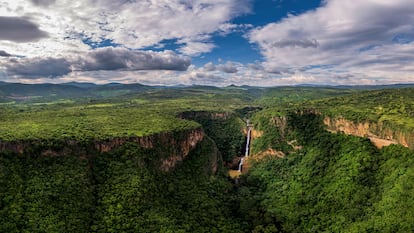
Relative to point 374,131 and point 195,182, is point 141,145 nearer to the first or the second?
point 195,182

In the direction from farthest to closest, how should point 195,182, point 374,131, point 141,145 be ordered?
point 195,182
point 374,131
point 141,145

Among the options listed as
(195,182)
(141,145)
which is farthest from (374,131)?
(141,145)

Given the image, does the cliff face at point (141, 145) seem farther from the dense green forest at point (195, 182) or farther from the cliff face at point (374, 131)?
the cliff face at point (374, 131)

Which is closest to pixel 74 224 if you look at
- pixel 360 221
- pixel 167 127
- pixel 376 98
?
pixel 167 127

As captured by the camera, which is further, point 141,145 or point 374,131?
point 374,131

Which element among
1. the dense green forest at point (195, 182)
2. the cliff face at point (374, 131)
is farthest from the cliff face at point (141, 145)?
the cliff face at point (374, 131)

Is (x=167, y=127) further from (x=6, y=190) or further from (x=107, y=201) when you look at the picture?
(x=6, y=190)
